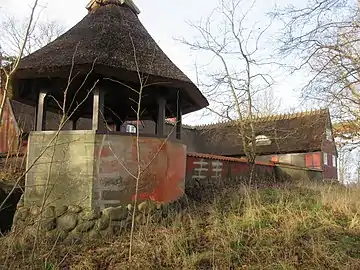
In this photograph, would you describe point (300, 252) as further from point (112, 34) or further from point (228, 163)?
point (228, 163)

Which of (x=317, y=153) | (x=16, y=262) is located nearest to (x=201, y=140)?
(x=317, y=153)

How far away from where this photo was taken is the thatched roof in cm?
2628

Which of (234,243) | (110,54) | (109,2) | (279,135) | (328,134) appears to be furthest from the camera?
(328,134)

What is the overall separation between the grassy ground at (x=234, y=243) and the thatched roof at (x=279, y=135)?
16.0 metres

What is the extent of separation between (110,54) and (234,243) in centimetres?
459

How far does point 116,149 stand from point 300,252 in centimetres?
418

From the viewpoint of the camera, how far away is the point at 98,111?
8.48 meters

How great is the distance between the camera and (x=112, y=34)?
30.4 feet

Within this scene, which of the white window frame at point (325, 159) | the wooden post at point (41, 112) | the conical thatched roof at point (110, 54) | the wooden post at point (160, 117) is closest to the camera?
the conical thatched roof at point (110, 54)

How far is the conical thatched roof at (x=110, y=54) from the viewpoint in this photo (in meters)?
8.21

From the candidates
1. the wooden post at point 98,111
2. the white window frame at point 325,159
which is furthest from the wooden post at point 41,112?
the white window frame at point 325,159

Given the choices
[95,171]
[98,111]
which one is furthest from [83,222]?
[98,111]

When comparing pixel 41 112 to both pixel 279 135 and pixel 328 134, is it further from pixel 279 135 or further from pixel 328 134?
pixel 328 134

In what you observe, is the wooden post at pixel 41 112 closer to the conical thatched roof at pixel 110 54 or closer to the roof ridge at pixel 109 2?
the conical thatched roof at pixel 110 54
